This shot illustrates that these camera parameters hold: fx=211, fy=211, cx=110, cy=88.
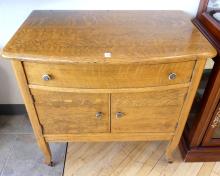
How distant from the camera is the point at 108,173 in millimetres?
1248

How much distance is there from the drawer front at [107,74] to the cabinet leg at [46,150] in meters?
0.38

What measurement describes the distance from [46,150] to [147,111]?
0.59 metres

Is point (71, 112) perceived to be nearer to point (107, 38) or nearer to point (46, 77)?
point (46, 77)

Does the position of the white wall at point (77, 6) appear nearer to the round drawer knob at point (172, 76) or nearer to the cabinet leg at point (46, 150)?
the round drawer knob at point (172, 76)

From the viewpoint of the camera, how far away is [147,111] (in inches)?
38.6

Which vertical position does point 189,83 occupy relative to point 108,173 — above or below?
above

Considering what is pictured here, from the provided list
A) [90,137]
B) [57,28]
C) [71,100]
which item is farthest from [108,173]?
[57,28]

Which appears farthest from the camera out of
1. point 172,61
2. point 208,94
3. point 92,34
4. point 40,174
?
point 40,174

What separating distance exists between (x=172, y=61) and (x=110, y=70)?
9.3 inches

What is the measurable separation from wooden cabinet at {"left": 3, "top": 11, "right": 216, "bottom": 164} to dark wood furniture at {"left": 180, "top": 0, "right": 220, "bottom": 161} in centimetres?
9

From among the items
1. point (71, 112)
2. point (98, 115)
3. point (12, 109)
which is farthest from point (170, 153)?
point (12, 109)

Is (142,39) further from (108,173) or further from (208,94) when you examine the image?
(108,173)

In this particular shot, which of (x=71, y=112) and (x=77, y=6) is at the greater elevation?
(x=77, y=6)

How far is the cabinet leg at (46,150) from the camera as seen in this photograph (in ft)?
3.59
